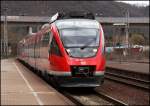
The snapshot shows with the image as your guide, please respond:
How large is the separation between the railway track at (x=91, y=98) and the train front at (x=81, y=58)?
1.58ft

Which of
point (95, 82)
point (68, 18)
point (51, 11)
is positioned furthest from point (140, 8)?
point (95, 82)

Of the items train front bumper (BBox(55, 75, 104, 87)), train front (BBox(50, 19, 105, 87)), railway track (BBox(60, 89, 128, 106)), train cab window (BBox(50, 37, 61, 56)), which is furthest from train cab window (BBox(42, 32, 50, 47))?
train front bumper (BBox(55, 75, 104, 87))

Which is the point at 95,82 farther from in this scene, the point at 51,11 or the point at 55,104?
the point at 51,11

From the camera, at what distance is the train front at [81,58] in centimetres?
1856

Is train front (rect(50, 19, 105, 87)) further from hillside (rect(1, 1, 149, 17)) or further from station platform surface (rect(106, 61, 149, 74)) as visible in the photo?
station platform surface (rect(106, 61, 149, 74))

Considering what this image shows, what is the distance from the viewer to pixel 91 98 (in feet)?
58.2

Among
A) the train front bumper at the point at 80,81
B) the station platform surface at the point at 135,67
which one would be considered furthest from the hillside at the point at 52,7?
the station platform surface at the point at 135,67

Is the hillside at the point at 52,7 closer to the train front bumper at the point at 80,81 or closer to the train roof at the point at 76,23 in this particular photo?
the train roof at the point at 76,23

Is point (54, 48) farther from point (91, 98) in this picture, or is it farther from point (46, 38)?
point (91, 98)

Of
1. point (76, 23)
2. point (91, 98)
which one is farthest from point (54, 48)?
point (91, 98)

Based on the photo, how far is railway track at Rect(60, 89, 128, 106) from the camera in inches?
629

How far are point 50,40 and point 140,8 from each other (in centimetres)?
1027

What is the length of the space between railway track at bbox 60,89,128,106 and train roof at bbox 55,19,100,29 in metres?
2.69

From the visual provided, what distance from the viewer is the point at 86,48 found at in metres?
18.8
